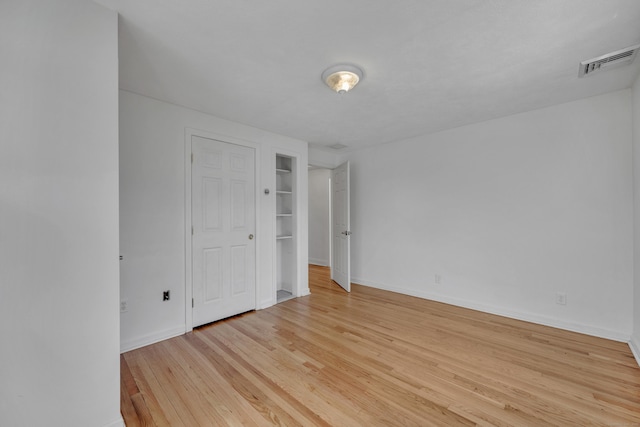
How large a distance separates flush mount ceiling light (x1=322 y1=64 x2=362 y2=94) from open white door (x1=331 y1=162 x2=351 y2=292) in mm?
2173

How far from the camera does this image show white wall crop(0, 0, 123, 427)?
116 cm

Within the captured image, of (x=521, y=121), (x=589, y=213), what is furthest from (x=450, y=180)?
(x=589, y=213)

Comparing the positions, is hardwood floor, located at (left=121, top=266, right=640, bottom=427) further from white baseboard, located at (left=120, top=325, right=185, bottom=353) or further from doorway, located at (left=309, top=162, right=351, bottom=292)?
doorway, located at (left=309, top=162, right=351, bottom=292)

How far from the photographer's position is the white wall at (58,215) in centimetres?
116

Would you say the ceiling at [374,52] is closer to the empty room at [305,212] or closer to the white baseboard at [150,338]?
the empty room at [305,212]

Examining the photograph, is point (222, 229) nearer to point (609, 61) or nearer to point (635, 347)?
point (609, 61)

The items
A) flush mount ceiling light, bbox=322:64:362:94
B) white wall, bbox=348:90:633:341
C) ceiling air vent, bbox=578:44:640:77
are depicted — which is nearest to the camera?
ceiling air vent, bbox=578:44:640:77

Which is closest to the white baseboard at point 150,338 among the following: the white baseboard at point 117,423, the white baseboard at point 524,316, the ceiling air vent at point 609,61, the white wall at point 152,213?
the white wall at point 152,213

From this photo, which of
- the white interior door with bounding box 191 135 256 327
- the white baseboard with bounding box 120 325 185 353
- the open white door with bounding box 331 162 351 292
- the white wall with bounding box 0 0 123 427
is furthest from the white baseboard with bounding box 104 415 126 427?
the open white door with bounding box 331 162 351 292

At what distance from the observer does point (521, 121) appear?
302 centimetres

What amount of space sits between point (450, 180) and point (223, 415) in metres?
3.62

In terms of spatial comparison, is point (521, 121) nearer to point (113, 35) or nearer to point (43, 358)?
point (113, 35)

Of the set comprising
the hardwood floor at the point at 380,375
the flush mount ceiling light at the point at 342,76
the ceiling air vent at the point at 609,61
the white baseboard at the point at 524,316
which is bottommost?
the hardwood floor at the point at 380,375

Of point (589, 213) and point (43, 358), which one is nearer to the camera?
point (43, 358)
